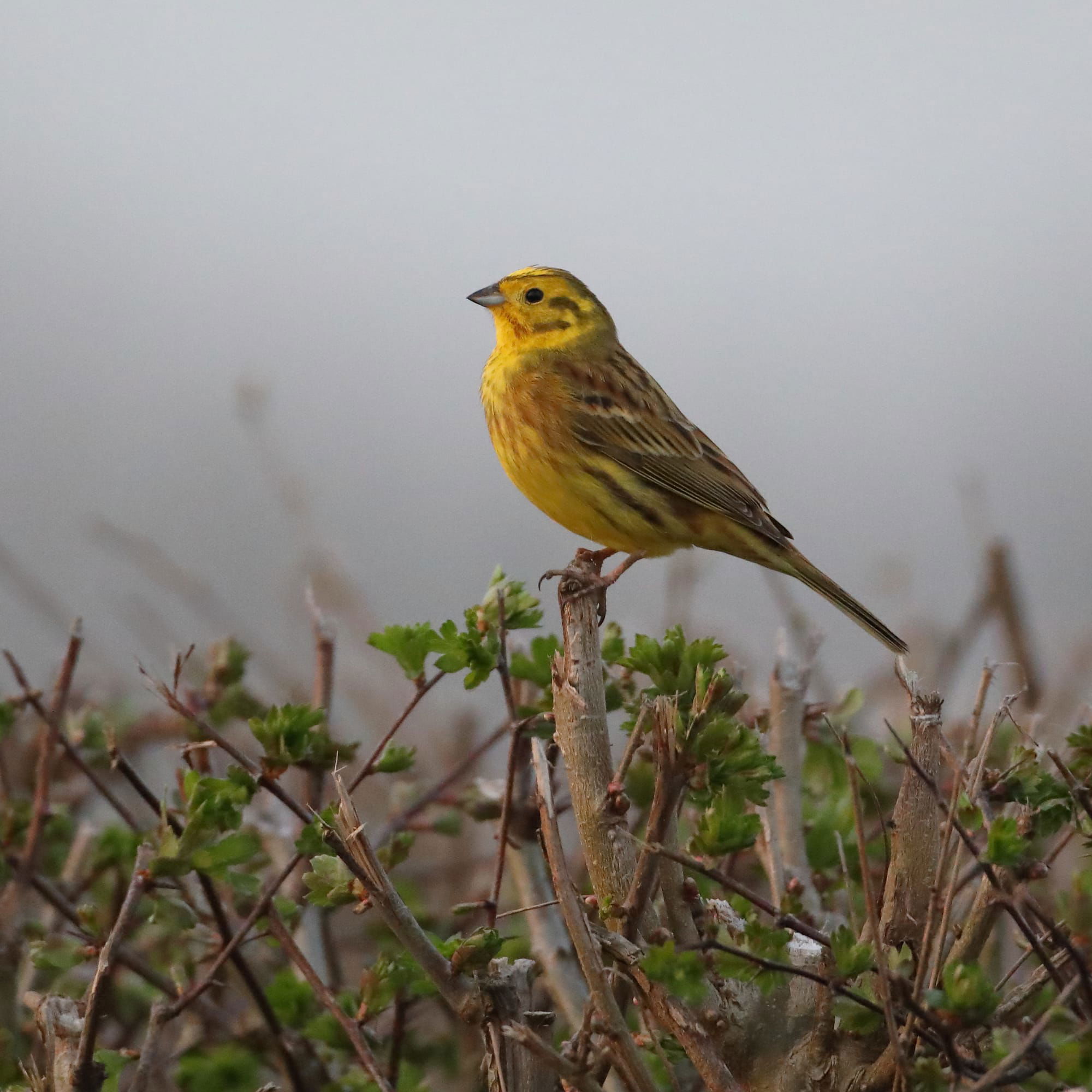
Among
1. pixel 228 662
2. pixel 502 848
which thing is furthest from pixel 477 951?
pixel 228 662

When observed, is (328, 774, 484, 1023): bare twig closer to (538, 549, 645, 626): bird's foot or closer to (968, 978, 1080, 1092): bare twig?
(968, 978, 1080, 1092): bare twig

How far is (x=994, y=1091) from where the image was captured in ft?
3.51

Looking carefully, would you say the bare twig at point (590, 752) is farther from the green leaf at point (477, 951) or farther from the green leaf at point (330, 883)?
the green leaf at point (330, 883)

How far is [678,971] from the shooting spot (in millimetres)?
1114

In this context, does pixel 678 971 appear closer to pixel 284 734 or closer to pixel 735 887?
pixel 735 887

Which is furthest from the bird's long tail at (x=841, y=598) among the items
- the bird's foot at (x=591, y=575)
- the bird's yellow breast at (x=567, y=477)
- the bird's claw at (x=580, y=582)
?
the bird's claw at (x=580, y=582)

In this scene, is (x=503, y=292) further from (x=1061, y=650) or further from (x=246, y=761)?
(x=246, y=761)

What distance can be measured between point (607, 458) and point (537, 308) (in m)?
0.56

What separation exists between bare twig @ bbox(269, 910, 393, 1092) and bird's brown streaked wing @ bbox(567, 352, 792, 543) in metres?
1.78

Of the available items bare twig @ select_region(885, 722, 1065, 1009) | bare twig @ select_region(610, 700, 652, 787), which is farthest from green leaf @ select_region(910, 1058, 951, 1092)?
bare twig @ select_region(610, 700, 652, 787)

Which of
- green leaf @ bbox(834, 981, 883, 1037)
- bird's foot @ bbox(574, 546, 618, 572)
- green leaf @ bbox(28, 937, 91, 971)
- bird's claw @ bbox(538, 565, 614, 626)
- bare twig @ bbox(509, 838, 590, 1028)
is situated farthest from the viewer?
bird's foot @ bbox(574, 546, 618, 572)

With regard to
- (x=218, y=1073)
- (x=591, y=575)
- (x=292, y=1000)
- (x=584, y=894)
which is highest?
(x=591, y=575)

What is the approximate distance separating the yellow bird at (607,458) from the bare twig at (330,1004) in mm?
1504

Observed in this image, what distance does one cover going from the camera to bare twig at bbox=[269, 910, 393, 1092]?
147 cm
